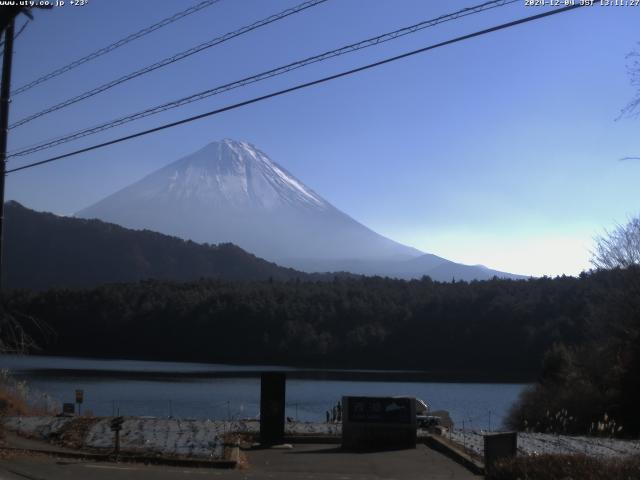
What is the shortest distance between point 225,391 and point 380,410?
32.8 metres

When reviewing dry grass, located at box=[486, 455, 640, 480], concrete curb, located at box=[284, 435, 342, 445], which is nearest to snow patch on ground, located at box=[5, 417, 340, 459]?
concrete curb, located at box=[284, 435, 342, 445]

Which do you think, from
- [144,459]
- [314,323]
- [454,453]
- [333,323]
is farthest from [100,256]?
[454,453]

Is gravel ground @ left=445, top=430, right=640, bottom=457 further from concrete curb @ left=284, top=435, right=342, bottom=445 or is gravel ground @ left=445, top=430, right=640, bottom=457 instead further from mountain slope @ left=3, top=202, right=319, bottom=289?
mountain slope @ left=3, top=202, right=319, bottom=289

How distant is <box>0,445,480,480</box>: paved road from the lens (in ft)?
45.7

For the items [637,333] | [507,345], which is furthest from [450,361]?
[637,333]

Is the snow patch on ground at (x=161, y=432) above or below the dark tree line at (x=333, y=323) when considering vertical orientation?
below

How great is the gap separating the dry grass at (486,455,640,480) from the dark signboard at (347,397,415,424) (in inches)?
209

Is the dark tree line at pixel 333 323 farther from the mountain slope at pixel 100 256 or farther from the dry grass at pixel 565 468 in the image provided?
the dry grass at pixel 565 468

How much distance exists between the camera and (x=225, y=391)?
49656mm

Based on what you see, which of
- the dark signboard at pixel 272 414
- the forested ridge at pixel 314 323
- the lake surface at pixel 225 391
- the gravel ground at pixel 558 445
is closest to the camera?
the gravel ground at pixel 558 445

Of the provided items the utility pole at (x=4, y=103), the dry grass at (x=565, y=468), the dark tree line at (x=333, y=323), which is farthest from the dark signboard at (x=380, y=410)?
the dark tree line at (x=333, y=323)

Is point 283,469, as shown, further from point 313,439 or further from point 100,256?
point 100,256

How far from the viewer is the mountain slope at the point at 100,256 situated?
145 metres

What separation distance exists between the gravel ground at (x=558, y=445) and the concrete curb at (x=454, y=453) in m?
0.43
